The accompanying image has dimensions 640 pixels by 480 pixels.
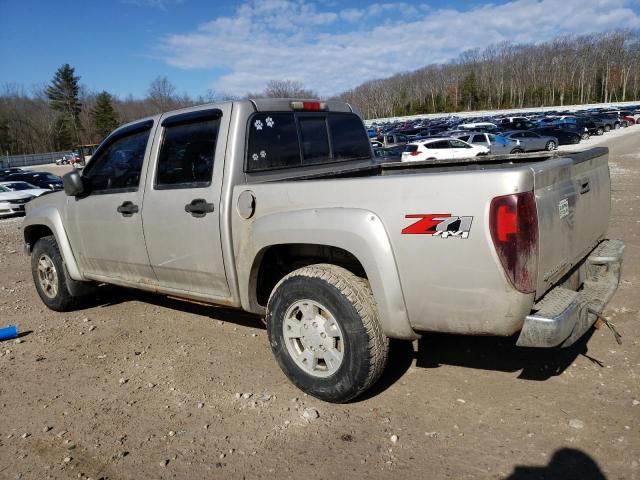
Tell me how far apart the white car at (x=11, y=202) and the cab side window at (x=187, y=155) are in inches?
639

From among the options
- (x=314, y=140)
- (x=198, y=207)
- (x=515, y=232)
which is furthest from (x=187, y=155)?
(x=515, y=232)

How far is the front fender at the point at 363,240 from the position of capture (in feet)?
9.50

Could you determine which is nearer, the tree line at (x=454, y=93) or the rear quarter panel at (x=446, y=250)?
the rear quarter panel at (x=446, y=250)

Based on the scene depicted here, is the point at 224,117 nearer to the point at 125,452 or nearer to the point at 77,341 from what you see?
the point at 125,452

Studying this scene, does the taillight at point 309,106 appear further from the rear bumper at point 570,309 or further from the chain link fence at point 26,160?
the chain link fence at point 26,160

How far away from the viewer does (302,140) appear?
13.8ft

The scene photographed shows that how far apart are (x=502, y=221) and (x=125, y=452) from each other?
2.51 m

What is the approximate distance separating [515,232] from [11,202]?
19.3 metres

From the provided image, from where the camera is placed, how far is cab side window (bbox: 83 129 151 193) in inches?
169

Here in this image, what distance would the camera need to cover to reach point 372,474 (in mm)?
2689

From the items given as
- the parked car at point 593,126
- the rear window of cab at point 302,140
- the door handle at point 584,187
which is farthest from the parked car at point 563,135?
the door handle at point 584,187

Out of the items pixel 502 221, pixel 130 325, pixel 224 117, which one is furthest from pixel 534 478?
pixel 130 325

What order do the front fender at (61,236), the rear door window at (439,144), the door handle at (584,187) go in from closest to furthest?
the door handle at (584,187), the front fender at (61,236), the rear door window at (439,144)

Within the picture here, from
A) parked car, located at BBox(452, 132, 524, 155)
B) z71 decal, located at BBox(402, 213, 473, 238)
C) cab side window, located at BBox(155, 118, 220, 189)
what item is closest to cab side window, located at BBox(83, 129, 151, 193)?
cab side window, located at BBox(155, 118, 220, 189)
